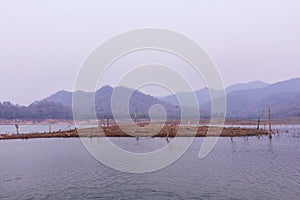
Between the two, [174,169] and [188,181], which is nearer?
[188,181]

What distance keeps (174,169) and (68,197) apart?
15.7 metres

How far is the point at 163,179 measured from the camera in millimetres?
32938

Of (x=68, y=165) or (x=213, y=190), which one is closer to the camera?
(x=213, y=190)

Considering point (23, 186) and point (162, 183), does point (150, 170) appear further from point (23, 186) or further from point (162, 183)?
point (23, 186)

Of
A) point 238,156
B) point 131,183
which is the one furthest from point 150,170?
point 238,156

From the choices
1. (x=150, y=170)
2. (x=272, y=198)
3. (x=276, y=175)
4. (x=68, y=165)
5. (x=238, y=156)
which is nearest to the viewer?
(x=272, y=198)

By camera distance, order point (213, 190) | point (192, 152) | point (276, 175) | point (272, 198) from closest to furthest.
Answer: point (272, 198) < point (213, 190) < point (276, 175) < point (192, 152)

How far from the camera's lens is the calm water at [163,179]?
27125 millimetres

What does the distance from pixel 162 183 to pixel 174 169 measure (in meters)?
7.68

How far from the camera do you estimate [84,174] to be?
35.7 metres

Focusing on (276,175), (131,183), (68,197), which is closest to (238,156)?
(276,175)

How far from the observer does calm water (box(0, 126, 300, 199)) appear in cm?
2712

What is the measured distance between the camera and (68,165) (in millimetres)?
42188

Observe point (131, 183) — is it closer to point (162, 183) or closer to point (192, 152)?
point (162, 183)
